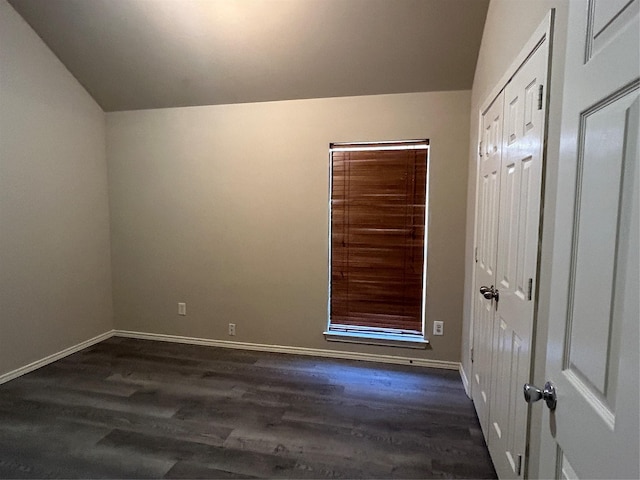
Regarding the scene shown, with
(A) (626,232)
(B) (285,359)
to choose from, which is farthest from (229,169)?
(A) (626,232)

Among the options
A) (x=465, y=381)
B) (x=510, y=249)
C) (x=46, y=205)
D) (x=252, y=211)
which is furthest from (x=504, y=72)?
(x=46, y=205)

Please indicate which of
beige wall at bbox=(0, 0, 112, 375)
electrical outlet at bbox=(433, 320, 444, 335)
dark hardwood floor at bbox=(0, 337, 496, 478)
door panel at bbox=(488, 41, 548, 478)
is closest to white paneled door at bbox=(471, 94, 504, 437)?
door panel at bbox=(488, 41, 548, 478)

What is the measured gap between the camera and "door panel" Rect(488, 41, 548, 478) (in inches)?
53.5

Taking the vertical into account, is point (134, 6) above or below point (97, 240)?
above

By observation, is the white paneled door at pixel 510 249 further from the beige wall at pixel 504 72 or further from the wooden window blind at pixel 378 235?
the wooden window blind at pixel 378 235

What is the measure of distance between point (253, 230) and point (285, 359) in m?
1.25

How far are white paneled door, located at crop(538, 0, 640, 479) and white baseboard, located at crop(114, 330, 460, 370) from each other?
94.1 inches

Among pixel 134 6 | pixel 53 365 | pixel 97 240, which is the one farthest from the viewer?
pixel 97 240

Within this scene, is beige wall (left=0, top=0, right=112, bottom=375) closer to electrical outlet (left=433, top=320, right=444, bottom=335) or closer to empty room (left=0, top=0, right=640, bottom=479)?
empty room (left=0, top=0, right=640, bottom=479)

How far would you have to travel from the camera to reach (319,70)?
288 cm

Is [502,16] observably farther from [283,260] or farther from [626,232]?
[283,260]

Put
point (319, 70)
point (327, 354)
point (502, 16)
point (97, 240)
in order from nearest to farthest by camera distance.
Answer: point (502, 16) → point (319, 70) → point (327, 354) → point (97, 240)

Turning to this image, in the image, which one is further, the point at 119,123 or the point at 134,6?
the point at 119,123

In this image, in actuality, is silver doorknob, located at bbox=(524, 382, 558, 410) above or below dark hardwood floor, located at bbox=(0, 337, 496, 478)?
above
